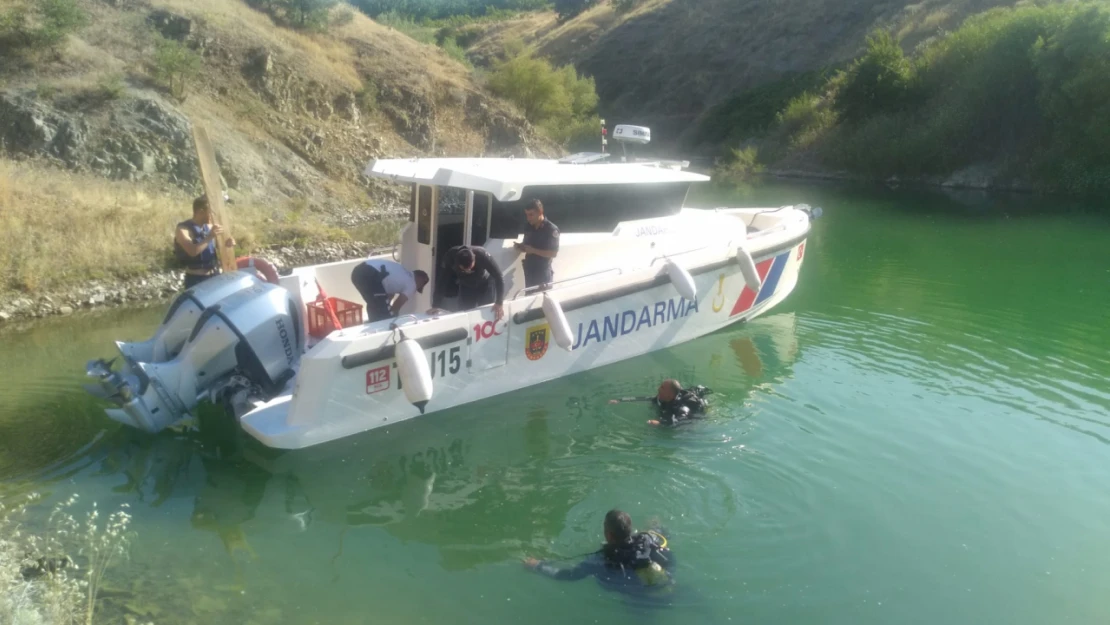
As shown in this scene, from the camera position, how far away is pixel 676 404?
7.33 metres

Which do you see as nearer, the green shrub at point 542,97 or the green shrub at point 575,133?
the green shrub at point 575,133

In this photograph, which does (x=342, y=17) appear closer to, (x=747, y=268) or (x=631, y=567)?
(x=747, y=268)

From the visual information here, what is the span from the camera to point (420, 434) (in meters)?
7.32

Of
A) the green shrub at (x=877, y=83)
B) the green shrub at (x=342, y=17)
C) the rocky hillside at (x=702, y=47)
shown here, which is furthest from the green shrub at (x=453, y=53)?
the rocky hillside at (x=702, y=47)

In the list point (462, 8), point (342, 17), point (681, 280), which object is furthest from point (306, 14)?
point (462, 8)

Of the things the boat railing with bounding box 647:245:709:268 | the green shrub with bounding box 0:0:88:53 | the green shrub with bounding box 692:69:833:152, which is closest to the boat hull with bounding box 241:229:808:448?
the boat railing with bounding box 647:245:709:268

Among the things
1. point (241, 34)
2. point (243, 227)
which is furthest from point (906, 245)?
point (241, 34)

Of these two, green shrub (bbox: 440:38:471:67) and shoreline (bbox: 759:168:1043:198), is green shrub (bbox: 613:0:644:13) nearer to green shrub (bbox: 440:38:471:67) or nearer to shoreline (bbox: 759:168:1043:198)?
green shrub (bbox: 440:38:471:67)

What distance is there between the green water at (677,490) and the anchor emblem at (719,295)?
43 cm

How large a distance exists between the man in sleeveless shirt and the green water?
1505mm

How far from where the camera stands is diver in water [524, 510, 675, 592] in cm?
505

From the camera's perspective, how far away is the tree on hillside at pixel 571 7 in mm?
81188

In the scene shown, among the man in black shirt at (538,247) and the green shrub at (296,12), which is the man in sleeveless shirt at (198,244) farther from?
the green shrub at (296,12)

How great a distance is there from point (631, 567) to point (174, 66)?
1875 centimetres
